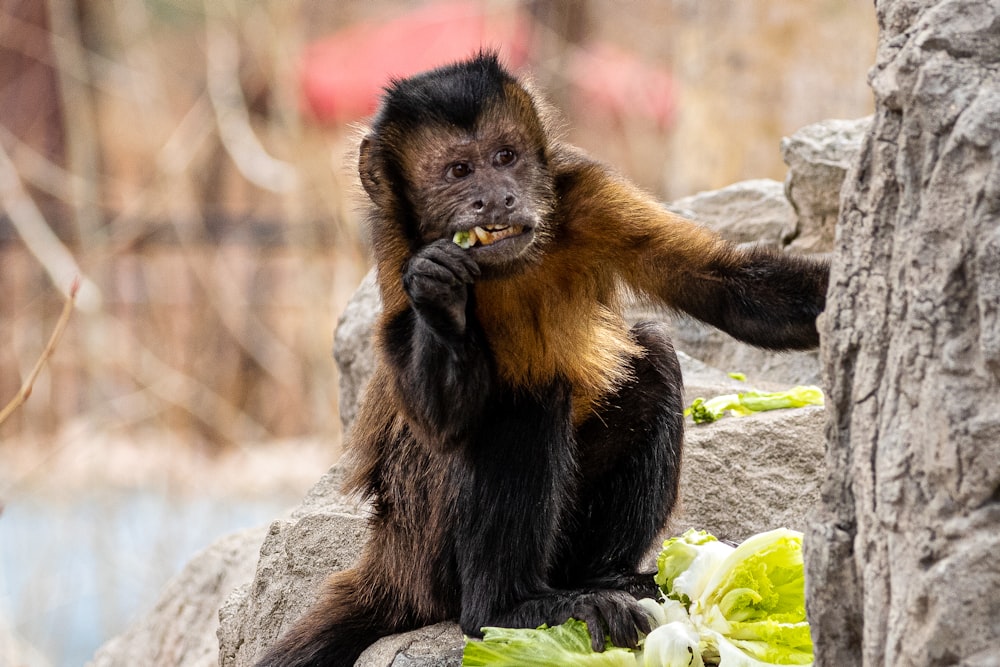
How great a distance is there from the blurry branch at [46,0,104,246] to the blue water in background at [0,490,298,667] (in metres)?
2.27

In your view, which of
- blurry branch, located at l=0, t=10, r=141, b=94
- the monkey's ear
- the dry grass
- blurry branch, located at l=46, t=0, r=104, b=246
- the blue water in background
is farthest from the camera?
blurry branch, located at l=0, t=10, r=141, b=94

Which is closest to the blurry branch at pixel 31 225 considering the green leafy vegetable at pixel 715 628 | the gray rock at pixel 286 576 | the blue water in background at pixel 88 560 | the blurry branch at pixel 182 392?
the blurry branch at pixel 182 392

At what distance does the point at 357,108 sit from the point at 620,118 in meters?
3.18

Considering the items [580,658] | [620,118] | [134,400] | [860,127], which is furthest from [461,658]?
[620,118]

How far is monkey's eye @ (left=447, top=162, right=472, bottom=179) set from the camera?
3.89 meters

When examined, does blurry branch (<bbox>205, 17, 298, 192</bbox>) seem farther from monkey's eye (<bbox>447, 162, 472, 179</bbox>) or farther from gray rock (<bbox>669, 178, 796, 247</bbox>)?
monkey's eye (<bbox>447, 162, 472, 179</bbox>)

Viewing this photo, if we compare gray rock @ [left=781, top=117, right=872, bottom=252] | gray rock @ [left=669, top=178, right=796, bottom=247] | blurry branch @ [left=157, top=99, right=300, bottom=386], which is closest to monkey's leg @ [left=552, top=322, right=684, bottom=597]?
gray rock @ [left=781, top=117, right=872, bottom=252]

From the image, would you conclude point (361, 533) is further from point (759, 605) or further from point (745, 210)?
point (745, 210)

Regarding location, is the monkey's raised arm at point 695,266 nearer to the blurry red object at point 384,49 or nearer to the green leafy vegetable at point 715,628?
the green leafy vegetable at point 715,628

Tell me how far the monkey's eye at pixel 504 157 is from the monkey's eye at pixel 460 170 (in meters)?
0.08

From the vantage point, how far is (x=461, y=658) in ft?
12.2

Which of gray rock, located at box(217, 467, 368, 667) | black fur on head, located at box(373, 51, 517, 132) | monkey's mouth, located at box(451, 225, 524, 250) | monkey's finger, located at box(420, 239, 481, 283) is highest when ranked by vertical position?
black fur on head, located at box(373, 51, 517, 132)

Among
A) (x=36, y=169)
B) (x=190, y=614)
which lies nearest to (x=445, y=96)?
(x=190, y=614)

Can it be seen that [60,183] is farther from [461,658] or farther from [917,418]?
[917,418]
